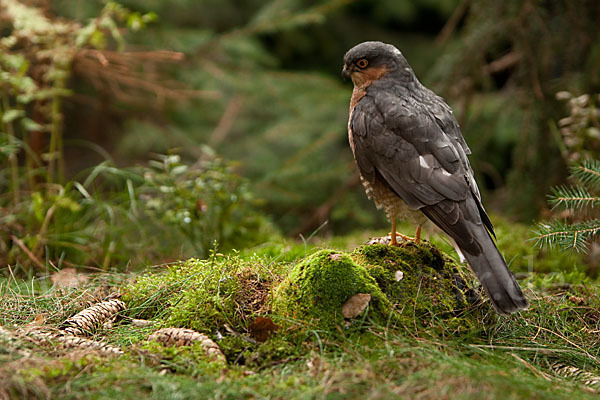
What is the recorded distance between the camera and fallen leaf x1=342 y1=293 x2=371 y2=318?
263cm

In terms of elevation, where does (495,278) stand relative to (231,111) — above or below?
above

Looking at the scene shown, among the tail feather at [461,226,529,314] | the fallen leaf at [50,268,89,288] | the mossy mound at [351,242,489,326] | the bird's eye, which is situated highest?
the bird's eye

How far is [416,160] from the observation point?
10.1 feet

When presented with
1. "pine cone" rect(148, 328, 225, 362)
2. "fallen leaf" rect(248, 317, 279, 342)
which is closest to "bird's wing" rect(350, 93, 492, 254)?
"fallen leaf" rect(248, 317, 279, 342)

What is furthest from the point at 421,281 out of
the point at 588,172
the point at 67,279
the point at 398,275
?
the point at 67,279

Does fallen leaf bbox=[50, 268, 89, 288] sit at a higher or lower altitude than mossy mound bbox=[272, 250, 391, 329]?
lower

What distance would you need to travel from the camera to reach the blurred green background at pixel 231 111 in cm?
448

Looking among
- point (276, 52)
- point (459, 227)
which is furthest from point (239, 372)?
point (276, 52)

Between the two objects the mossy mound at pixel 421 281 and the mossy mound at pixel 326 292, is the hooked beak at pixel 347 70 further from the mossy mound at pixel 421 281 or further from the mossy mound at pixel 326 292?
the mossy mound at pixel 326 292

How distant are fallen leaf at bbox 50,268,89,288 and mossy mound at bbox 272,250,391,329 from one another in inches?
53.7

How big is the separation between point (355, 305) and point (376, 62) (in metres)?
1.63

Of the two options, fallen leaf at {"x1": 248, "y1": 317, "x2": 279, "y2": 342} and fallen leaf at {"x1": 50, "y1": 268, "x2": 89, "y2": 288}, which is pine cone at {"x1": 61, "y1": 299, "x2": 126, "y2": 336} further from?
fallen leaf at {"x1": 248, "y1": 317, "x2": 279, "y2": 342}

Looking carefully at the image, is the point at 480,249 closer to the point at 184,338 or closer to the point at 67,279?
the point at 184,338

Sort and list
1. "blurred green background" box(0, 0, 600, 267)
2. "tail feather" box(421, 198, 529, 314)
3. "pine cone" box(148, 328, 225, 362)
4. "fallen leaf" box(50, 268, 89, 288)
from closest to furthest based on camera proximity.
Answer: "pine cone" box(148, 328, 225, 362), "tail feather" box(421, 198, 529, 314), "fallen leaf" box(50, 268, 89, 288), "blurred green background" box(0, 0, 600, 267)
